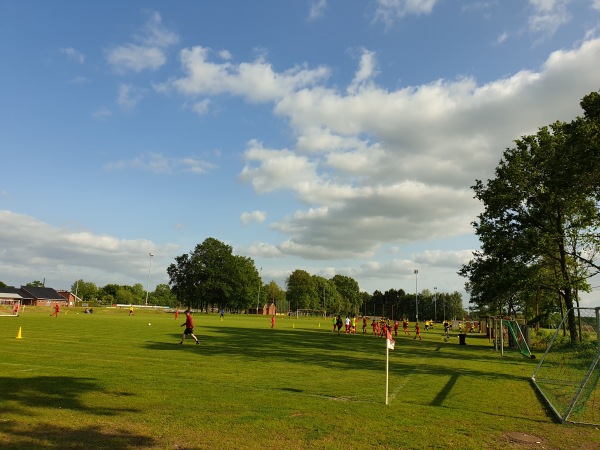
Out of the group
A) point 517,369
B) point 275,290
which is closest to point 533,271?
point 517,369

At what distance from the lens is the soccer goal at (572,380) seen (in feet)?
32.4

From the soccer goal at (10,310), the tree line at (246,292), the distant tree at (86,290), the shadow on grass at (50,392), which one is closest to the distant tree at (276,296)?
the tree line at (246,292)

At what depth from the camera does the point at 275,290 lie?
554 ft

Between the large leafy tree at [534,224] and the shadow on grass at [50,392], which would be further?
the large leafy tree at [534,224]

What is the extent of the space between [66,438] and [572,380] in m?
16.0

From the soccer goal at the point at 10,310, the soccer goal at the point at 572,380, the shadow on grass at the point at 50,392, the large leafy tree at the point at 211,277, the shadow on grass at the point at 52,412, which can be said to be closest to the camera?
the shadow on grass at the point at 52,412

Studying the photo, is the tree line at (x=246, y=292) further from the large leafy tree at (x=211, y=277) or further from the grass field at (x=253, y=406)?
the grass field at (x=253, y=406)

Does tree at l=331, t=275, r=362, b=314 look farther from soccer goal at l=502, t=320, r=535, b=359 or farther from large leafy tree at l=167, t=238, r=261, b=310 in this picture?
soccer goal at l=502, t=320, r=535, b=359

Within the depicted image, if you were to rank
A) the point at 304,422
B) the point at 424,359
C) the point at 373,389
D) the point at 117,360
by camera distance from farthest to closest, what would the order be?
the point at 424,359, the point at 117,360, the point at 373,389, the point at 304,422

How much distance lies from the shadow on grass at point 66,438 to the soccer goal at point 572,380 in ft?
28.4

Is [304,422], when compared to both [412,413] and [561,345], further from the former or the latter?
[561,345]

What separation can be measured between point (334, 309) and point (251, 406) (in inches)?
6723

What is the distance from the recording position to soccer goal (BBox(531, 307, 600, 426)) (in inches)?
389

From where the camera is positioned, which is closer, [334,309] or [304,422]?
[304,422]
